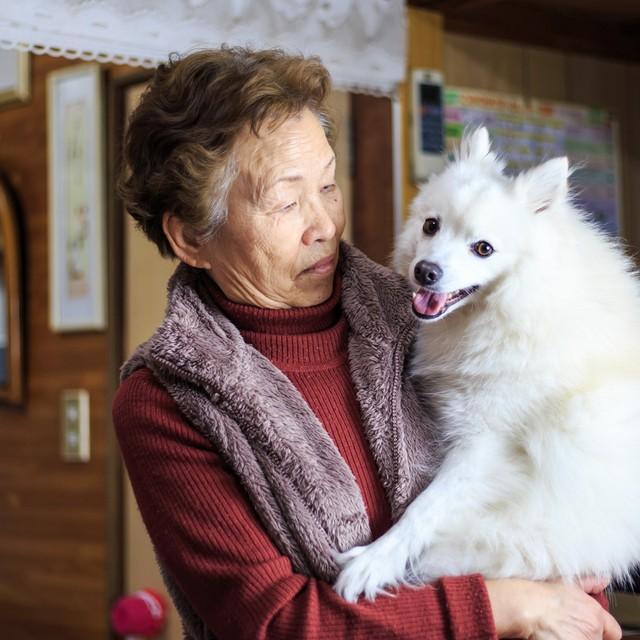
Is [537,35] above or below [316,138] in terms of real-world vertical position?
above

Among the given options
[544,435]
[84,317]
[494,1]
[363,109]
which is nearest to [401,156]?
[363,109]

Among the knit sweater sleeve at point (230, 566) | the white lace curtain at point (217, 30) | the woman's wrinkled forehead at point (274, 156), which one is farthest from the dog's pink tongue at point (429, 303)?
the white lace curtain at point (217, 30)

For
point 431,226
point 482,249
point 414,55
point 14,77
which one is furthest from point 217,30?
point 14,77

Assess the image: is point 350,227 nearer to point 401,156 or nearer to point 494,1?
point 401,156

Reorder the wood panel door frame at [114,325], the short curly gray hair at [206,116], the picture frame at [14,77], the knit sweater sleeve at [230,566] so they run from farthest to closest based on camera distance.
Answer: the picture frame at [14,77] → the wood panel door frame at [114,325] → the short curly gray hair at [206,116] → the knit sweater sleeve at [230,566]

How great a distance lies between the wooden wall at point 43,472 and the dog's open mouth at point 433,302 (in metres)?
2.12

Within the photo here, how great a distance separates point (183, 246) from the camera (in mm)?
1646

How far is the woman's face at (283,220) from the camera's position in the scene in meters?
1.54

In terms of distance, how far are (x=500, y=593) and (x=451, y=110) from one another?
1907mm

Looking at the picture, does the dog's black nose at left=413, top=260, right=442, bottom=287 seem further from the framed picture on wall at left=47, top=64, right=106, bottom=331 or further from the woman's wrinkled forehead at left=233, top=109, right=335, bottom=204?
the framed picture on wall at left=47, top=64, right=106, bottom=331

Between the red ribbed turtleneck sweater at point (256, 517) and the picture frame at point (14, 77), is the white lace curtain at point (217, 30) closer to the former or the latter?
the red ribbed turtleneck sweater at point (256, 517)

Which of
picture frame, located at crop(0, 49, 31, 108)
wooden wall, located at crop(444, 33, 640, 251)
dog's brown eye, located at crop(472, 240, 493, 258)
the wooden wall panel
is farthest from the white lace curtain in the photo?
picture frame, located at crop(0, 49, 31, 108)

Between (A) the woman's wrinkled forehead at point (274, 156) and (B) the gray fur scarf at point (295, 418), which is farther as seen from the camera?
(A) the woman's wrinkled forehead at point (274, 156)

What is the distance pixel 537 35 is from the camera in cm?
323
